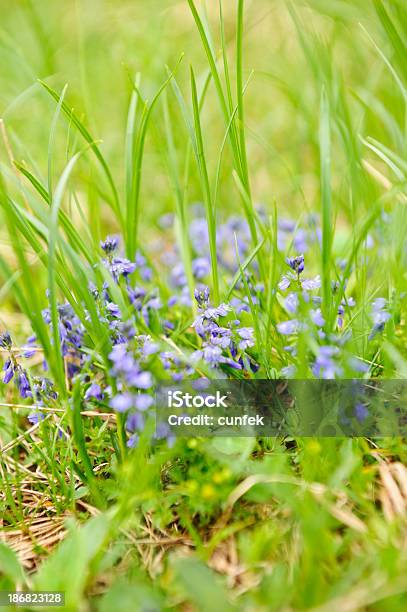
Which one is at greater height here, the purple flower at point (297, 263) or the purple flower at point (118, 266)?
the purple flower at point (118, 266)

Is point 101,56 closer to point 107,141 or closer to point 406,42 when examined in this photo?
point 107,141

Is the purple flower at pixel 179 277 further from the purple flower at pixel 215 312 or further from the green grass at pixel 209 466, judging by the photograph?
the purple flower at pixel 215 312

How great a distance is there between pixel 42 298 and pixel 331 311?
1607 millimetres

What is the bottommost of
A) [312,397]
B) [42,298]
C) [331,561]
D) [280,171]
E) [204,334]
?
[331,561]

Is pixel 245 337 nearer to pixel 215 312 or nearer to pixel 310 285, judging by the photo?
pixel 215 312

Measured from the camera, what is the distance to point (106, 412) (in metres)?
2.28

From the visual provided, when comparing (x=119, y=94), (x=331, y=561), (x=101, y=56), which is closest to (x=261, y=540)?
(x=331, y=561)

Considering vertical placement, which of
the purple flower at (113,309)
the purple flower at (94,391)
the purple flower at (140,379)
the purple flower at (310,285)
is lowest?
the purple flower at (140,379)

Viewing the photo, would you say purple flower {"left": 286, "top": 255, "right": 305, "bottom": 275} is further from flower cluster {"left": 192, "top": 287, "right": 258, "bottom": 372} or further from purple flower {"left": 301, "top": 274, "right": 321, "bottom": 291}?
flower cluster {"left": 192, "top": 287, "right": 258, "bottom": 372}

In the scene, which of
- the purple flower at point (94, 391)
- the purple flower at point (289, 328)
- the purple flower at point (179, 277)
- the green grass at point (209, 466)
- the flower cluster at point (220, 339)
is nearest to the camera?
the green grass at point (209, 466)

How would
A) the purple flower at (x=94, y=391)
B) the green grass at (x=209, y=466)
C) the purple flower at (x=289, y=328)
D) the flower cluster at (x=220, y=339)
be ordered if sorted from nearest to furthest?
the green grass at (x=209, y=466) < the purple flower at (x=289, y=328) < the flower cluster at (x=220, y=339) < the purple flower at (x=94, y=391)

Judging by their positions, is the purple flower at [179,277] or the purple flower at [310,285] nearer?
the purple flower at [310,285]

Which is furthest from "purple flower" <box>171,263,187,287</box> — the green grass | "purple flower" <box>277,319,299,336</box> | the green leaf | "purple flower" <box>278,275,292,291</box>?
the green leaf

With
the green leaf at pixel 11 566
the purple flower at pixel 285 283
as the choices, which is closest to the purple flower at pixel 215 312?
the purple flower at pixel 285 283
